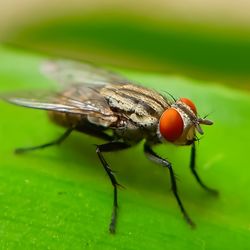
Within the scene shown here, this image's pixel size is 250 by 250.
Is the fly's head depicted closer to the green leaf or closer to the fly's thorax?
the fly's thorax

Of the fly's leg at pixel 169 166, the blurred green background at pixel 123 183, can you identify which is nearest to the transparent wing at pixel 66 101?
the blurred green background at pixel 123 183

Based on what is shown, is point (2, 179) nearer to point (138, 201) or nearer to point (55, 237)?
point (55, 237)

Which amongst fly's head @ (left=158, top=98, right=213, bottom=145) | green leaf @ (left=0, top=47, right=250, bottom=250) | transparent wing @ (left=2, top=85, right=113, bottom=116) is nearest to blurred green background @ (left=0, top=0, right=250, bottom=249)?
green leaf @ (left=0, top=47, right=250, bottom=250)

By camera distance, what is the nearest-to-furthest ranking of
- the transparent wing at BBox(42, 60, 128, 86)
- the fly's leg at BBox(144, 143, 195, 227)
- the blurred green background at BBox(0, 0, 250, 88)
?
the fly's leg at BBox(144, 143, 195, 227) → the transparent wing at BBox(42, 60, 128, 86) → the blurred green background at BBox(0, 0, 250, 88)

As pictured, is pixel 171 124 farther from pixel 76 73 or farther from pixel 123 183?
pixel 76 73

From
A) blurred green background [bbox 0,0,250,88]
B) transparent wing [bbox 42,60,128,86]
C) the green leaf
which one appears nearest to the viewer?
the green leaf

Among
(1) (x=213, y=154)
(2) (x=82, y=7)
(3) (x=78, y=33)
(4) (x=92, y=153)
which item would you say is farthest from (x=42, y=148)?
(2) (x=82, y=7)
